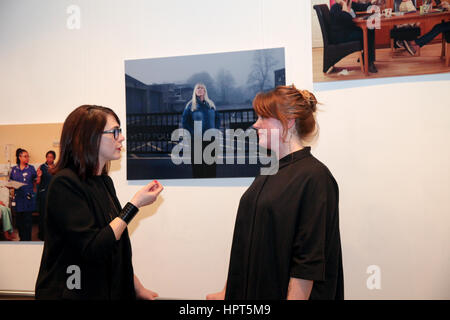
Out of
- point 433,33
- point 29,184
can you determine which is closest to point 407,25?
point 433,33

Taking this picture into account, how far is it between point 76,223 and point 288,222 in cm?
85

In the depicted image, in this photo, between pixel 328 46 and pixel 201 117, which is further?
pixel 201 117

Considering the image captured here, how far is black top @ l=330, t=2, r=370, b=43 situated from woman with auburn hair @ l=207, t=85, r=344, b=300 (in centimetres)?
85

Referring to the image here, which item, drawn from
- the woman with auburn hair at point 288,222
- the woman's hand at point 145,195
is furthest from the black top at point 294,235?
the woman's hand at point 145,195

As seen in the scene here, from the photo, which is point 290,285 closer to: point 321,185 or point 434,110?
point 321,185

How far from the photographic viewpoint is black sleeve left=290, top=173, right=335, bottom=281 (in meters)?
1.30

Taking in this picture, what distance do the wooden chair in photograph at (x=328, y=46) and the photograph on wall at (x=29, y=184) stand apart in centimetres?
195

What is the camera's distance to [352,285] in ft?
6.89

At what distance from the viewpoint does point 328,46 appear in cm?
213

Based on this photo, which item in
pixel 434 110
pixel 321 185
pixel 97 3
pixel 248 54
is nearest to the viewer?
pixel 321 185

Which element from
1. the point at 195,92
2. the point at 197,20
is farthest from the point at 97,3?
the point at 195,92

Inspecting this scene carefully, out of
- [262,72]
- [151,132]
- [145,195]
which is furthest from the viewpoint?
[151,132]

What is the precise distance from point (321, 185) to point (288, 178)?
15 cm

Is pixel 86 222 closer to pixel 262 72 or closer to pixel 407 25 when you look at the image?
pixel 262 72
